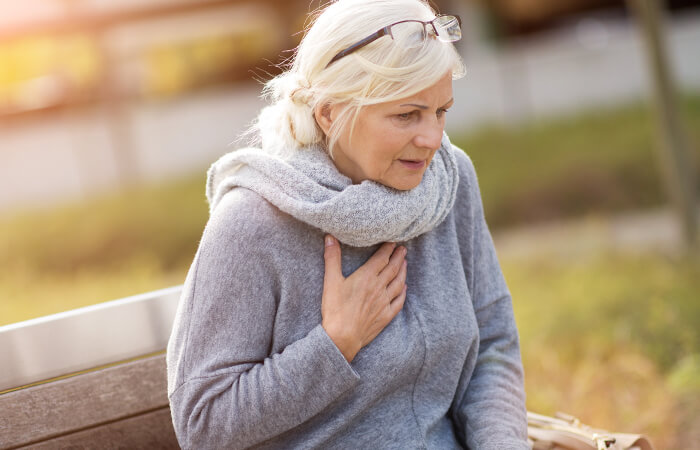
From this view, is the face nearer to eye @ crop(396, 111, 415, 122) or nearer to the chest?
eye @ crop(396, 111, 415, 122)

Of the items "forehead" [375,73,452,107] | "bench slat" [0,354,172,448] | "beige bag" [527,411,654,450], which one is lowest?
"beige bag" [527,411,654,450]

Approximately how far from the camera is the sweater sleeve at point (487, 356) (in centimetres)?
172

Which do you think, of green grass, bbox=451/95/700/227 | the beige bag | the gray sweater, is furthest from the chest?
green grass, bbox=451/95/700/227

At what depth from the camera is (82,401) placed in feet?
5.73

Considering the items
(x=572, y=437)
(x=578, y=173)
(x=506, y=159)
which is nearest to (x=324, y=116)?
Answer: (x=572, y=437)

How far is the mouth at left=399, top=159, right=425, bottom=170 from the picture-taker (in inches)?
64.9

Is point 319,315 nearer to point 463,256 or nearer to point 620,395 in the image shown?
point 463,256

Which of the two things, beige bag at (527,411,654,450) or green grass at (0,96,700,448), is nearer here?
beige bag at (527,411,654,450)

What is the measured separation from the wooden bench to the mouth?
0.68m

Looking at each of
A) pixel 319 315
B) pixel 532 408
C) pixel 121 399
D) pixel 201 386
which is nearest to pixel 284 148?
pixel 319 315

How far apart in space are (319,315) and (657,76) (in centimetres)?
363

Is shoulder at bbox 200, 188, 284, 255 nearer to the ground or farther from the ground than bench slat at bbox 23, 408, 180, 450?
farther from the ground

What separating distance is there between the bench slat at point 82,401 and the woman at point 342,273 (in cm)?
29

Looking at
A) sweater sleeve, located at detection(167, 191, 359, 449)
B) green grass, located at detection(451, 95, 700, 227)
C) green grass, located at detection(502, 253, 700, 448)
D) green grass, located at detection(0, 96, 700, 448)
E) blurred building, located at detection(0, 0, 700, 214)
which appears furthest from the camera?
blurred building, located at detection(0, 0, 700, 214)
